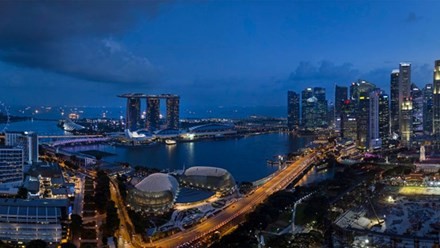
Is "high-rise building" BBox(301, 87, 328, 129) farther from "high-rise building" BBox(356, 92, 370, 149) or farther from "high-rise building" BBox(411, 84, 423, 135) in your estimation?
"high-rise building" BBox(356, 92, 370, 149)

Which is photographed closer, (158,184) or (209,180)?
(158,184)

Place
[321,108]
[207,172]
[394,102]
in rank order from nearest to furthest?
[207,172], [394,102], [321,108]

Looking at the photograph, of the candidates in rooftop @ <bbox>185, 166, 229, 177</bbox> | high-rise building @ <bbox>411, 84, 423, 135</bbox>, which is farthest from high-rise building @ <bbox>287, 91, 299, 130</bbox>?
rooftop @ <bbox>185, 166, 229, 177</bbox>

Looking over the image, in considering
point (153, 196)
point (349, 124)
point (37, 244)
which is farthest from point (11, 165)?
point (349, 124)

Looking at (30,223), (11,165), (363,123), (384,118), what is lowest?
(30,223)

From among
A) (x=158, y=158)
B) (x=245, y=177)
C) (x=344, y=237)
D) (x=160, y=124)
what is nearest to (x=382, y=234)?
(x=344, y=237)

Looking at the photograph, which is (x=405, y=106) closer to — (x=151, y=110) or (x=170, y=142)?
(x=170, y=142)

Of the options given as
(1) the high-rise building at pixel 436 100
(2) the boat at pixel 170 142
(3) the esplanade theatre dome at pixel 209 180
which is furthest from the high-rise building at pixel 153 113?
(3) the esplanade theatre dome at pixel 209 180
